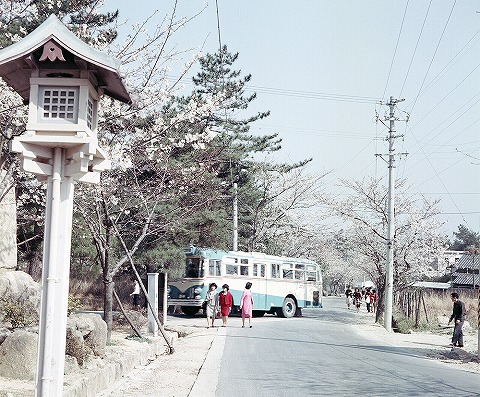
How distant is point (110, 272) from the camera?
15.9 meters

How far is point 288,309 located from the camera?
32.8 meters

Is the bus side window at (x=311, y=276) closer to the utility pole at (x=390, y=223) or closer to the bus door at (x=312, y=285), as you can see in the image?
the bus door at (x=312, y=285)

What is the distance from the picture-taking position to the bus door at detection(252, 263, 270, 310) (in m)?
30.8

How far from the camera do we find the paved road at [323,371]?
1033cm

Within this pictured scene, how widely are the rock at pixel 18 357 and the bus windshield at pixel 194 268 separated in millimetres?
19632

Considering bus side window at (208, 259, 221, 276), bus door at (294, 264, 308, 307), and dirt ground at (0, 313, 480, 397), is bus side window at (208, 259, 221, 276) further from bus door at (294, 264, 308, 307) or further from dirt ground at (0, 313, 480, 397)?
bus door at (294, 264, 308, 307)

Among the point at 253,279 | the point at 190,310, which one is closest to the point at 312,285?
the point at 253,279

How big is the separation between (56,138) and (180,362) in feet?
30.1

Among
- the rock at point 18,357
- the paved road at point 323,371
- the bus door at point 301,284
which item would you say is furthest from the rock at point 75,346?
the bus door at point 301,284

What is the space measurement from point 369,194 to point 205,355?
79.0 feet

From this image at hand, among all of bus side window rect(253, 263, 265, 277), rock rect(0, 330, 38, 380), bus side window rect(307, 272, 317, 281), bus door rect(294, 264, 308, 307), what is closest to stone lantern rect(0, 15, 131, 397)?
rock rect(0, 330, 38, 380)

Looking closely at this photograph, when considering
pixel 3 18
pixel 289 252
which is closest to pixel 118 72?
pixel 3 18

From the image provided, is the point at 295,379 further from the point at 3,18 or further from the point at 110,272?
the point at 3,18

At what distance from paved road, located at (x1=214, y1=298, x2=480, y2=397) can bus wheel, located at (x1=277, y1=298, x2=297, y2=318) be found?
42.7 ft
